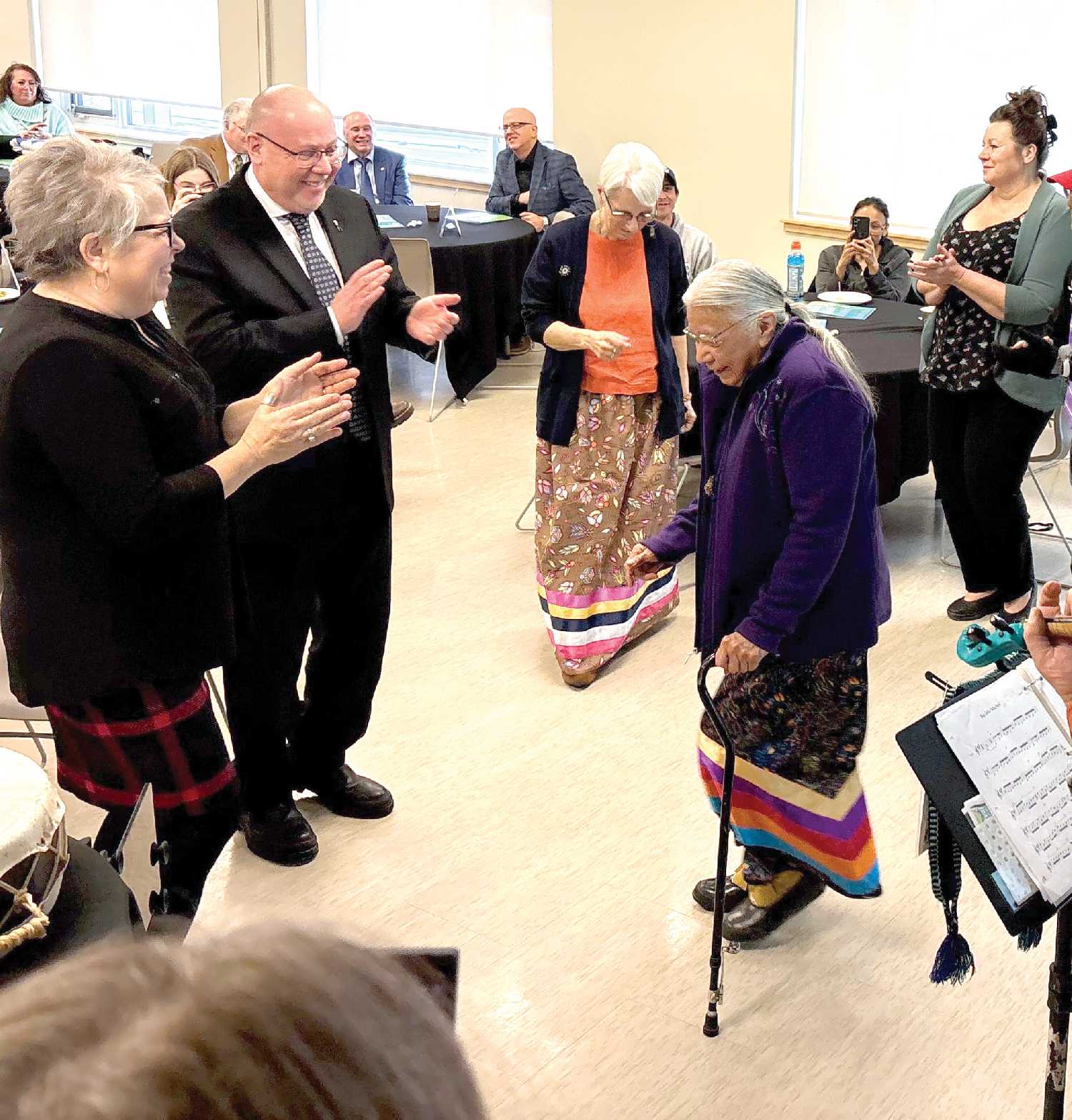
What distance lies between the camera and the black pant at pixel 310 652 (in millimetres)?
2971

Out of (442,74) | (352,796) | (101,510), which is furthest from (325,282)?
(442,74)

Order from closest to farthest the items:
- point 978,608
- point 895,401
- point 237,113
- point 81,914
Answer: point 81,914
point 978,608
point 895,401
point 237,113

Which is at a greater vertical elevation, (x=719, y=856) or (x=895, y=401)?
(x=895, y=401)

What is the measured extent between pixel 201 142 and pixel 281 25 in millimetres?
3104

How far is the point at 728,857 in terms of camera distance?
317 cm

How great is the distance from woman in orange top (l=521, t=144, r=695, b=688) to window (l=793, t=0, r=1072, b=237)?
359cm

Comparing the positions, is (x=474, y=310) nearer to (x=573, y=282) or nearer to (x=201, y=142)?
(x=201, y=142)

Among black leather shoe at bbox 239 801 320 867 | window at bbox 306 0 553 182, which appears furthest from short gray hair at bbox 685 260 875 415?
window at bbox 306 0 553 182

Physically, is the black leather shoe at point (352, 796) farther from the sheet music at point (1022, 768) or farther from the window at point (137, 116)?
the window at point (137, 116)

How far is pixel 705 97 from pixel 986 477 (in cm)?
454

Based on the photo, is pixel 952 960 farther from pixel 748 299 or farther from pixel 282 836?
pixel 282 836

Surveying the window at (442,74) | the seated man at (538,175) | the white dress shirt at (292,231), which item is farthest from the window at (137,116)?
the white dress shirt at (292,231)

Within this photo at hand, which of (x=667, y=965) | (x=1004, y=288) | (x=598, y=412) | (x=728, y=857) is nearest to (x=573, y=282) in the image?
(x=598, y=412)

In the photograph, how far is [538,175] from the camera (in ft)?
26.6
